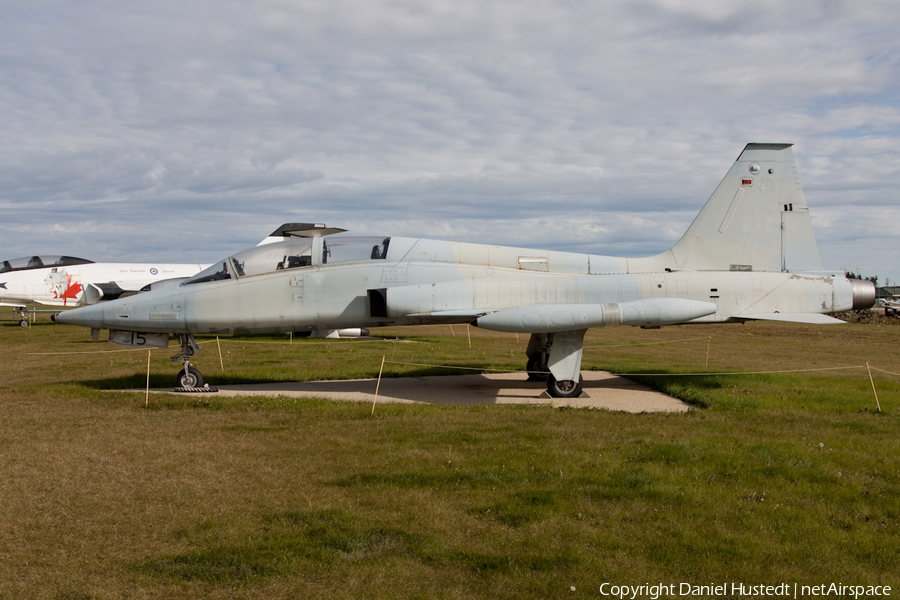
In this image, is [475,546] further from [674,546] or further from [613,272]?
[613,272]

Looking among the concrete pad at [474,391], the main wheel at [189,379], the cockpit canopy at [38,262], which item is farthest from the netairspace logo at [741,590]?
the cockpit canopy at [38,262]

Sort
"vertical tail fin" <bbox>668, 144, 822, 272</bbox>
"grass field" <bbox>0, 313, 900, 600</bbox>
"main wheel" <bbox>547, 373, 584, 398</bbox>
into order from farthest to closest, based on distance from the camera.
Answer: "vertical tail fin" <bbox>668, 144, 822, 272</bbox> < "main wheel" <bbox>547, 373, 584, 398</bbox> < "grass field" <bbox>0, 313, 900, 600</bbox>

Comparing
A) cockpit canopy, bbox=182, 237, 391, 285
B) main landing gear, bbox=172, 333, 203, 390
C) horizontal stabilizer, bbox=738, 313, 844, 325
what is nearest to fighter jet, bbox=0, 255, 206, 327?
main landing gear, bbox=172, 333, 203, 390

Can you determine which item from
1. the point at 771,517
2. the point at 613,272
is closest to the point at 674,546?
the point at 771,517

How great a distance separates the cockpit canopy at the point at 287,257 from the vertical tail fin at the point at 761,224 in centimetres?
637

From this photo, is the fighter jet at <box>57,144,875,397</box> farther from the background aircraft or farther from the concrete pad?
the background aircraft

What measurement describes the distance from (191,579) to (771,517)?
4749 millimetres

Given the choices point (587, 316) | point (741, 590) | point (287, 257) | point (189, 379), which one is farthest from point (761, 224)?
point (189, 379)

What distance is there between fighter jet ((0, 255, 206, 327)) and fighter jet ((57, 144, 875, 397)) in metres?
23.9

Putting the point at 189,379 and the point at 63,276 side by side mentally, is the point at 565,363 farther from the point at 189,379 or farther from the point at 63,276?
the point at 63,276

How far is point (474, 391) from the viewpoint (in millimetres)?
13789

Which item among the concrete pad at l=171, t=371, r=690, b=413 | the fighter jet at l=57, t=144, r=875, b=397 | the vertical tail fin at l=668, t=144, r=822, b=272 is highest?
the vertical tail fin at l=668, t=144, r=822, b=272

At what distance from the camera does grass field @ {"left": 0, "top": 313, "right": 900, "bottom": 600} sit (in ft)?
16.1

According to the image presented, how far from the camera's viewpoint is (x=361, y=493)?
21.8 ft
